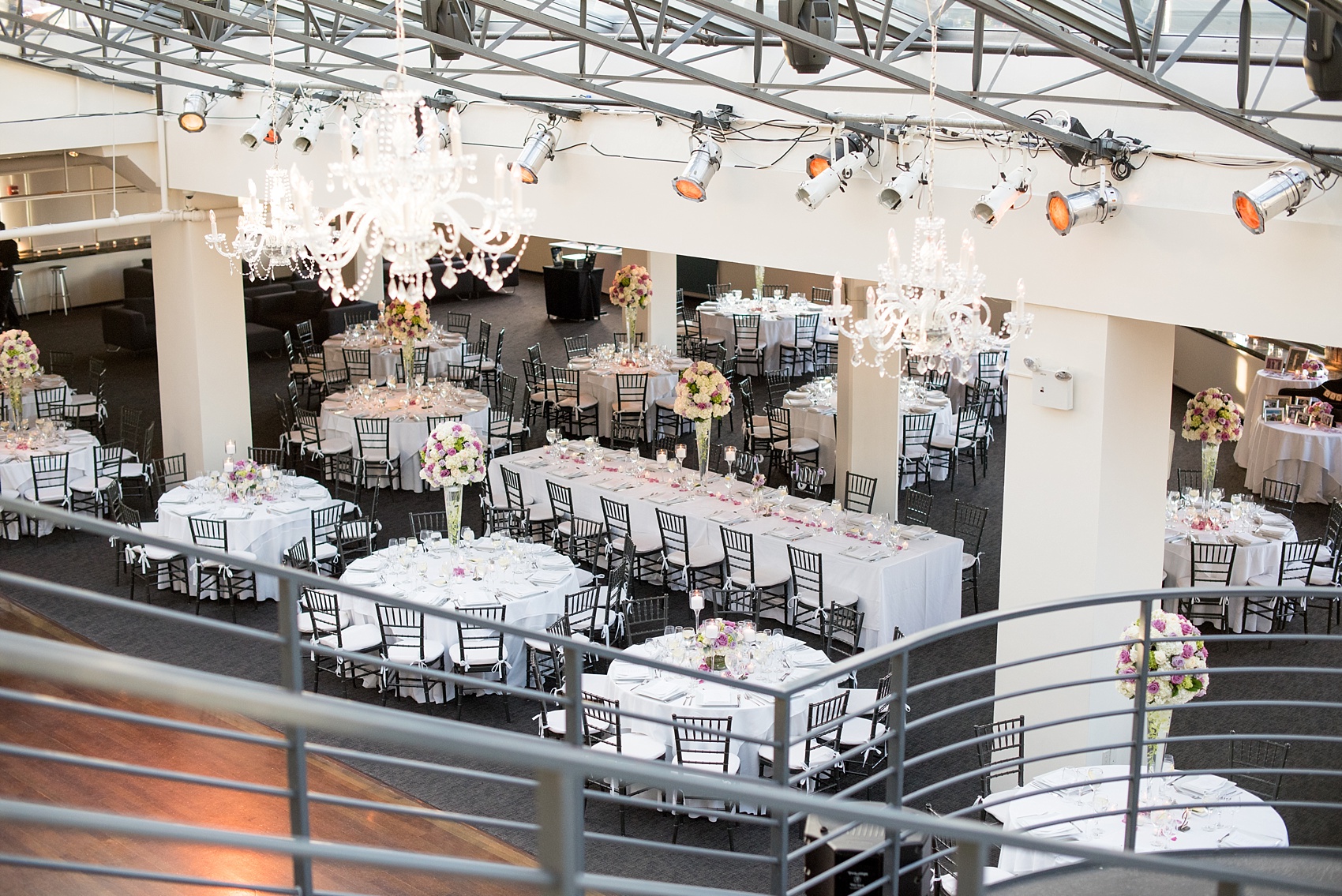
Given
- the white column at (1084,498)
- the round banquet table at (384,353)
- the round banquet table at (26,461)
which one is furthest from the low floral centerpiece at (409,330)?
the white column at (1084,498)

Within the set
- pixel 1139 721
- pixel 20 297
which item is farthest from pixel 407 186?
pixel 20 297

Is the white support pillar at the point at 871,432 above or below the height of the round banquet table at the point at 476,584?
above

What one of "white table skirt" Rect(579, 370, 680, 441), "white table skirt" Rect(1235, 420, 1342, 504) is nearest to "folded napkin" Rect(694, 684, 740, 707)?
"white table skirt" Rect(579, 370, 680, 441)

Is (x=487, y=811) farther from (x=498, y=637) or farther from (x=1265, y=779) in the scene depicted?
(x=1265, y=779)

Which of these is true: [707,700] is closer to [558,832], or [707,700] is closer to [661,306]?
[558,832]

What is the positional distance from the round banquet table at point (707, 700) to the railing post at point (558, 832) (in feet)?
22.7

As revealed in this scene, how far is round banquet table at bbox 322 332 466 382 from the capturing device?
1811cm

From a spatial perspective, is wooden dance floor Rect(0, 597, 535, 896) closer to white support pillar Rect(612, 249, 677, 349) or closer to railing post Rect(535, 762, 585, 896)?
railing post Rect(535, 762, 585, 896)

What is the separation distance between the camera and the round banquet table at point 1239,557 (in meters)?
11.5

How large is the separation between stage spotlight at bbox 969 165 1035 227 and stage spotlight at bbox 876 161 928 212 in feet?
1.87

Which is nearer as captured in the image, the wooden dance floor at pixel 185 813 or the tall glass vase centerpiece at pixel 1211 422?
the wooden dance floor at pixel 185 813

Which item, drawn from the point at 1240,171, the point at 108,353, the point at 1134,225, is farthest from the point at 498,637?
the point at 108,353

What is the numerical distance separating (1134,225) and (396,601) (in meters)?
6.06

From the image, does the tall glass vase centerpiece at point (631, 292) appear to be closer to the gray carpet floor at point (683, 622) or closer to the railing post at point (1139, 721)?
the gray carpet floor at point (683, 622)
